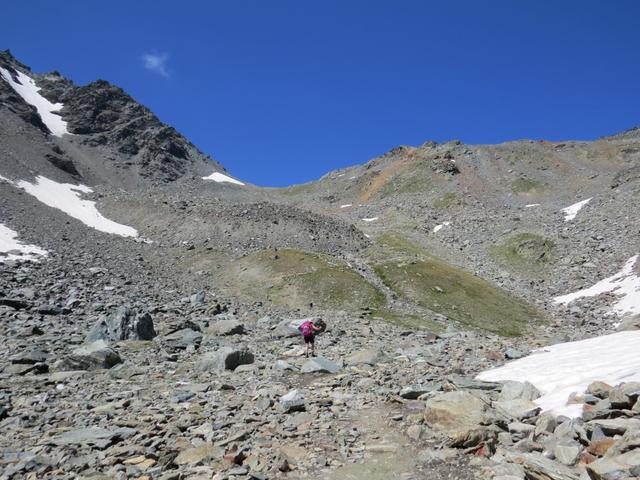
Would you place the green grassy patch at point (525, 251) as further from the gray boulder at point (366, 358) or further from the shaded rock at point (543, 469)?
the shaded rock at point (543, 469)

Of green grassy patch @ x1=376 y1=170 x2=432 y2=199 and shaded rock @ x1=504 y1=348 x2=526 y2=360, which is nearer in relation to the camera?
shaded rock @ x1=504 y1=348 x2=526 y2=360

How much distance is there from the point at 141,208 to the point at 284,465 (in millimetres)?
67989

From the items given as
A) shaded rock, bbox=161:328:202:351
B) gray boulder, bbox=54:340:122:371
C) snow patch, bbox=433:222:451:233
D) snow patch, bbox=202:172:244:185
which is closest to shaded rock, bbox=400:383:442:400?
shaded rock, bbox=161:328:202:351

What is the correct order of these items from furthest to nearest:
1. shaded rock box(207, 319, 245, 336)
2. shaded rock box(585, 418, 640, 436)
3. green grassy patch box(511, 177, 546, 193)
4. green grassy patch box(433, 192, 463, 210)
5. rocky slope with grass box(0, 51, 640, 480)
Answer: green grassy patch box(511, 177, 546, 193) → green grassy patch box(433, 192, 463, 210) → shaded rock box(207, 319, 245, 336) → rocky slope with grass box(0, 51, 640, 480) → shaded rock box(585, 418, 640, 436)

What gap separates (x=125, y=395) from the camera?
17781mm

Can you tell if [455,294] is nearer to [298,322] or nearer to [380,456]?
[298,322]

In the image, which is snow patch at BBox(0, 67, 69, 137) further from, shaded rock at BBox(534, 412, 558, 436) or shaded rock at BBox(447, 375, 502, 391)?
shaded rock at BBox(534, 412, 558, 436)

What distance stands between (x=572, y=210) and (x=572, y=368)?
256 ft

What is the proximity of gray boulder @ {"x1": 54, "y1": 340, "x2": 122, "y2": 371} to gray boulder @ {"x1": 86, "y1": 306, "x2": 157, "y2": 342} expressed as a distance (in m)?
3.53

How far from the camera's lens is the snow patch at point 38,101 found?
134 metres

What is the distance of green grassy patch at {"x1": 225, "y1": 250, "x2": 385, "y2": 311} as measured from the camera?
41.8 meters

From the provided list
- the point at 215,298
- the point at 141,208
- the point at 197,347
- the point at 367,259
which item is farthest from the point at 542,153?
the point at 197,347

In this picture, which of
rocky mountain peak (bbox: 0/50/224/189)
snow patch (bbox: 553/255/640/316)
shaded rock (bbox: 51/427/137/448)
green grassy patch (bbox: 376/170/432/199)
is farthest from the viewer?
rocky mountain peak (bbox: 0/50/224/189)

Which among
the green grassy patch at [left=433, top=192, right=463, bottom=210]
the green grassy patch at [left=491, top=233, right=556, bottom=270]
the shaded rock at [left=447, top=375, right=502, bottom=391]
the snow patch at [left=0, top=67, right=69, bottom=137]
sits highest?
the snow patch at [left=0, top=67, right=69, bottom=137]
